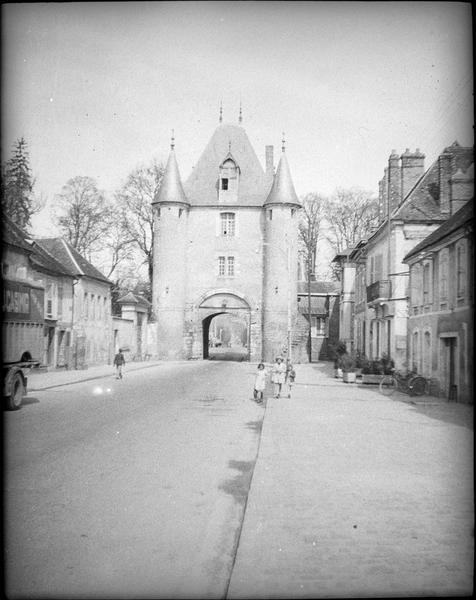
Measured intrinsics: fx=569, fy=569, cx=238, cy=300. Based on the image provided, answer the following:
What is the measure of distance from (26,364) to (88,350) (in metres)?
17.8

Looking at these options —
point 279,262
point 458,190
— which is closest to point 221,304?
point 279,262

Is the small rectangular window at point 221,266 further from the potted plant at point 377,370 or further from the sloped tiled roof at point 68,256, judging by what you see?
the potted plant at point 377,370

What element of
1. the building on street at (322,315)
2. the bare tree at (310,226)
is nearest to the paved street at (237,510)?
the bare tree at (310,226)

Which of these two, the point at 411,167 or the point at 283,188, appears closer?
the point at 411,167

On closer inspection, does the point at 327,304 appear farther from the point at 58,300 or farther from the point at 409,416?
the point at 409,416

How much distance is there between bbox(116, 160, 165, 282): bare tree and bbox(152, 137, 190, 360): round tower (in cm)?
89

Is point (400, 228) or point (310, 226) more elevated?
point (310, 226)

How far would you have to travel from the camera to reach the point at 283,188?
163ft

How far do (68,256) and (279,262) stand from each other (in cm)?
2183

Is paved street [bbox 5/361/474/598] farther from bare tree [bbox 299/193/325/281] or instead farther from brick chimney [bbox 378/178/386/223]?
bare tree [bbox 299/193/325/281]

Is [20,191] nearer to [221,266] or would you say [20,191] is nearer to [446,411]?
[446,411]

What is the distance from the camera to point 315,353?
2188 inches

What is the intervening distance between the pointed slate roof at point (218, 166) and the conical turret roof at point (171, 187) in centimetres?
152

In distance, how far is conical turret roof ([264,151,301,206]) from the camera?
49.2m
